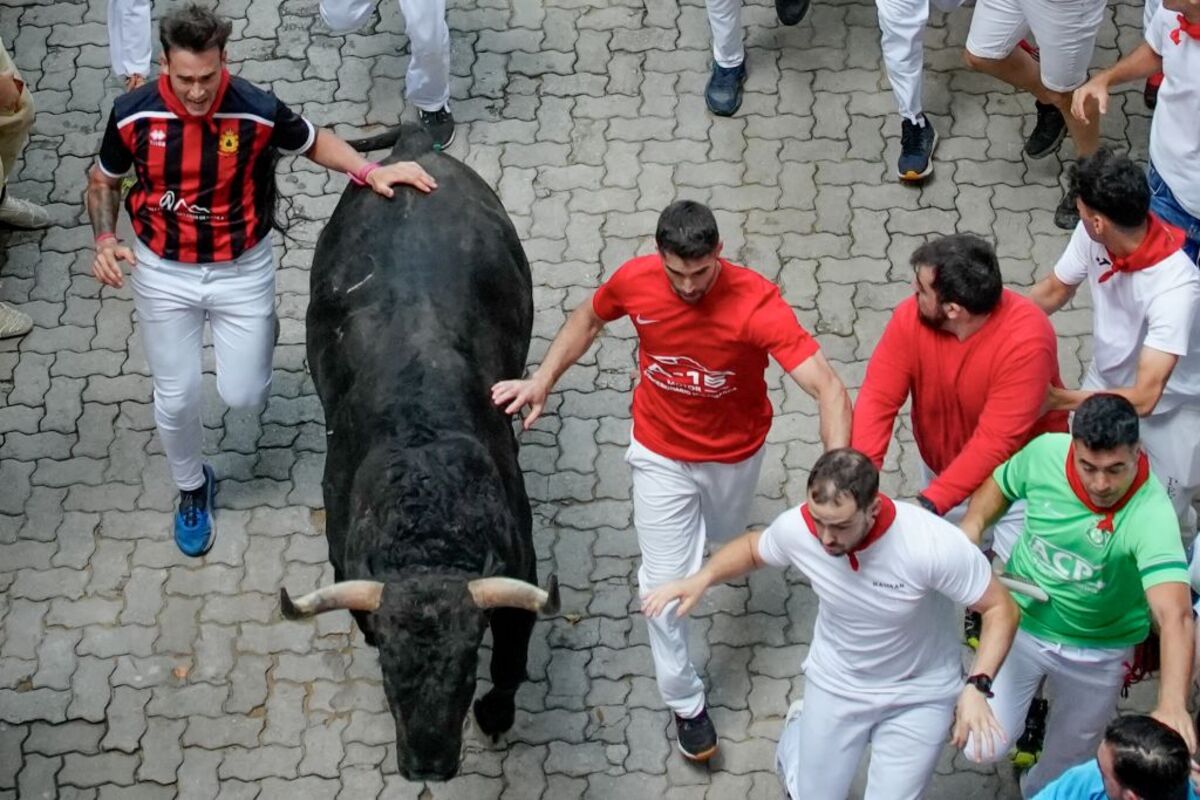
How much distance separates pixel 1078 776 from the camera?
598 cm

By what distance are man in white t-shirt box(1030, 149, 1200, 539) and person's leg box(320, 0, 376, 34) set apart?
4664mm

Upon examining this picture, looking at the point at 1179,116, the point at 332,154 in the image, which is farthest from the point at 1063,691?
the point at 332,154

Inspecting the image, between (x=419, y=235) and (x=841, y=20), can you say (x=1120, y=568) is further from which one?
(x=841, y=20)

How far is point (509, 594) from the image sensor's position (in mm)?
6730

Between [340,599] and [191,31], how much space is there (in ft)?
8.43

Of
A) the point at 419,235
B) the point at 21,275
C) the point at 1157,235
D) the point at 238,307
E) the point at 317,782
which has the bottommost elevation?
the point at 317,782

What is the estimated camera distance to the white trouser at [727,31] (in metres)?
10.5

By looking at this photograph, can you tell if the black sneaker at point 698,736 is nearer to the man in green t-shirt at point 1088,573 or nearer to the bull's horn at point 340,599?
the man in green t-shirt at point 1088,573

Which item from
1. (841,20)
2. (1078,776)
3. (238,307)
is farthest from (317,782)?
(841,20)

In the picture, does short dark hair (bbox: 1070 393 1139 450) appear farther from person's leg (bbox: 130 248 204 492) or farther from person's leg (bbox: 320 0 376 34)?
person's leg (bbox: 320 0 376 34)

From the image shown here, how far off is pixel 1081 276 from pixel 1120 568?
172cm

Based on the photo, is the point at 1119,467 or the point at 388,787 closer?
the point at 1119,467

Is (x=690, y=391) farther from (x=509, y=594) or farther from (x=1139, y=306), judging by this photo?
(x=1139, y=306)

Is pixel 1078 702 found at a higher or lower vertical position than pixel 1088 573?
lower
